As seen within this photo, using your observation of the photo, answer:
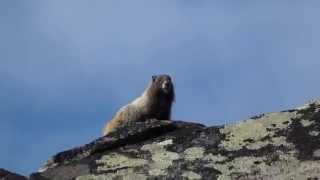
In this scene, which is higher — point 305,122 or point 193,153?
point 305,122

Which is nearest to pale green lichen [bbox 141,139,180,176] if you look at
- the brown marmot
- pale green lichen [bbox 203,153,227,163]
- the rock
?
pale green lichen [bbox 203,153,227,163]

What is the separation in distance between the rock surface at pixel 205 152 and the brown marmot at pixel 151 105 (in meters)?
13.1

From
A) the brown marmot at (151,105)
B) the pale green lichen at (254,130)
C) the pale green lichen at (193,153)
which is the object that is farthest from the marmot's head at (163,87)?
the pale green lichen at (193,153)

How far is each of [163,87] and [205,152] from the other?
54.7ft

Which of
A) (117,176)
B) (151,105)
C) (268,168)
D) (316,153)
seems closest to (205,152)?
(268,168)

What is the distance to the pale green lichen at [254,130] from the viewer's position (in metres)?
9.88

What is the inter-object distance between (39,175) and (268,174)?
104 inches

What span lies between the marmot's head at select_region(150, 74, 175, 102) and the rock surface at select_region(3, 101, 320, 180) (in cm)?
1510

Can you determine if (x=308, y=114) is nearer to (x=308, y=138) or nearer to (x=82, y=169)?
(x=308, y=138)

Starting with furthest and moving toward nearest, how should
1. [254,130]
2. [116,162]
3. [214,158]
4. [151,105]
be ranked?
1. [151,105]
2. [254,130]
3. [116,162]
4. [214,158]

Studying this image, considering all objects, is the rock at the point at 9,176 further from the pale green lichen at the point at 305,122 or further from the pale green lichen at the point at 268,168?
the pale green lichen at the point at 305,122

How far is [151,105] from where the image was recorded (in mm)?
25359

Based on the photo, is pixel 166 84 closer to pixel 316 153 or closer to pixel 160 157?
pixel 160 157

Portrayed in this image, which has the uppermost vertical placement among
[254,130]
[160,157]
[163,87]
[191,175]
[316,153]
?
[163,87]
